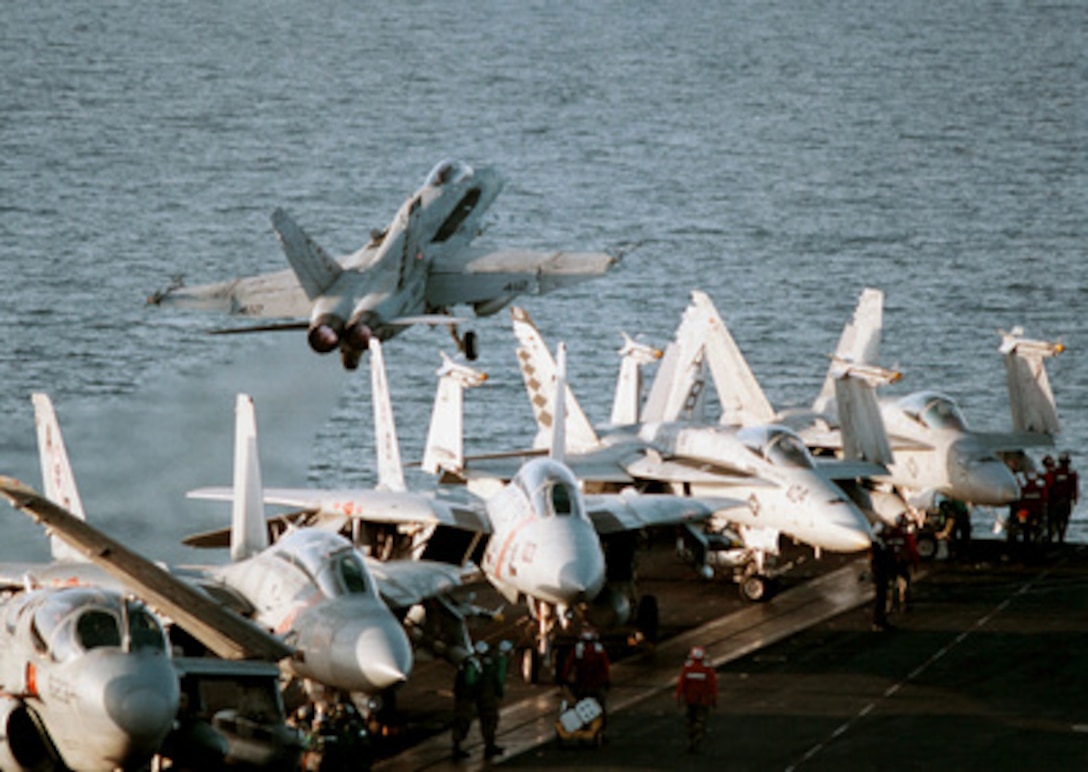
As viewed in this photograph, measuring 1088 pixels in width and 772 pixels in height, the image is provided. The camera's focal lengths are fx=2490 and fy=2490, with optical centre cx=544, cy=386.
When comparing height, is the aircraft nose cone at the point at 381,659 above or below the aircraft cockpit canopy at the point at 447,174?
below

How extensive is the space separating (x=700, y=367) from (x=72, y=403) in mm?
37410

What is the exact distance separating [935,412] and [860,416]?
105 inches

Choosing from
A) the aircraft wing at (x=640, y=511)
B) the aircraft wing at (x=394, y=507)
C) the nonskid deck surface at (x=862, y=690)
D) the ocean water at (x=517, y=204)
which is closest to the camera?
the nonskid deck surface at (x=862, y=690)

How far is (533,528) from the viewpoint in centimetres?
3988

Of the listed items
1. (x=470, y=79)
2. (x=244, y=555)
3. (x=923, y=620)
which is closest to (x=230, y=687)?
Result: (x=244, y=555)

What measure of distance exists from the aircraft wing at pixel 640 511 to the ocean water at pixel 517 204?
82.2 feet

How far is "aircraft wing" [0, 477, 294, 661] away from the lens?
32.5 m

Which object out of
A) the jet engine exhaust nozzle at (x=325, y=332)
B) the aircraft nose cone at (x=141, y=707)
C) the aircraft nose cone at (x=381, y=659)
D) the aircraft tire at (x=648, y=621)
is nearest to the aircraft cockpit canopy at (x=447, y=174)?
the jet engine exhaust nozzle at (x=325, y=332)

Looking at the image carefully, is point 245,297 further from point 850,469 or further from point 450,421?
point 850,469

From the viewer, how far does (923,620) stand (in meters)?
45.1

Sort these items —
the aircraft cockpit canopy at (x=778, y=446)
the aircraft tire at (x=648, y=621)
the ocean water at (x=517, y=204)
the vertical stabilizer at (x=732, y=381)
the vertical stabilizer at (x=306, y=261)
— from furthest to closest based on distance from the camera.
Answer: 1. the ocean water at (x=517, y=204)
2. the vertical stabilizer at (x=732, y=381)
3. the vertical stabilizer at (x=306, y=261)
4. the aircraft cockpit canopy at (x=778, y=446)
5. the aircraft tire at (x=648, y=621)

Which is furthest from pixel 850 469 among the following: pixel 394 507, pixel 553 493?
pixel 553 493

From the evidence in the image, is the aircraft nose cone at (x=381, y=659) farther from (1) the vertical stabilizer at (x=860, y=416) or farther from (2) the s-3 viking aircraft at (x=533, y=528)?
(1) the vertical stabilizer at (x=860, y=416)

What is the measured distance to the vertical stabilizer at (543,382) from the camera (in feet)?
175
